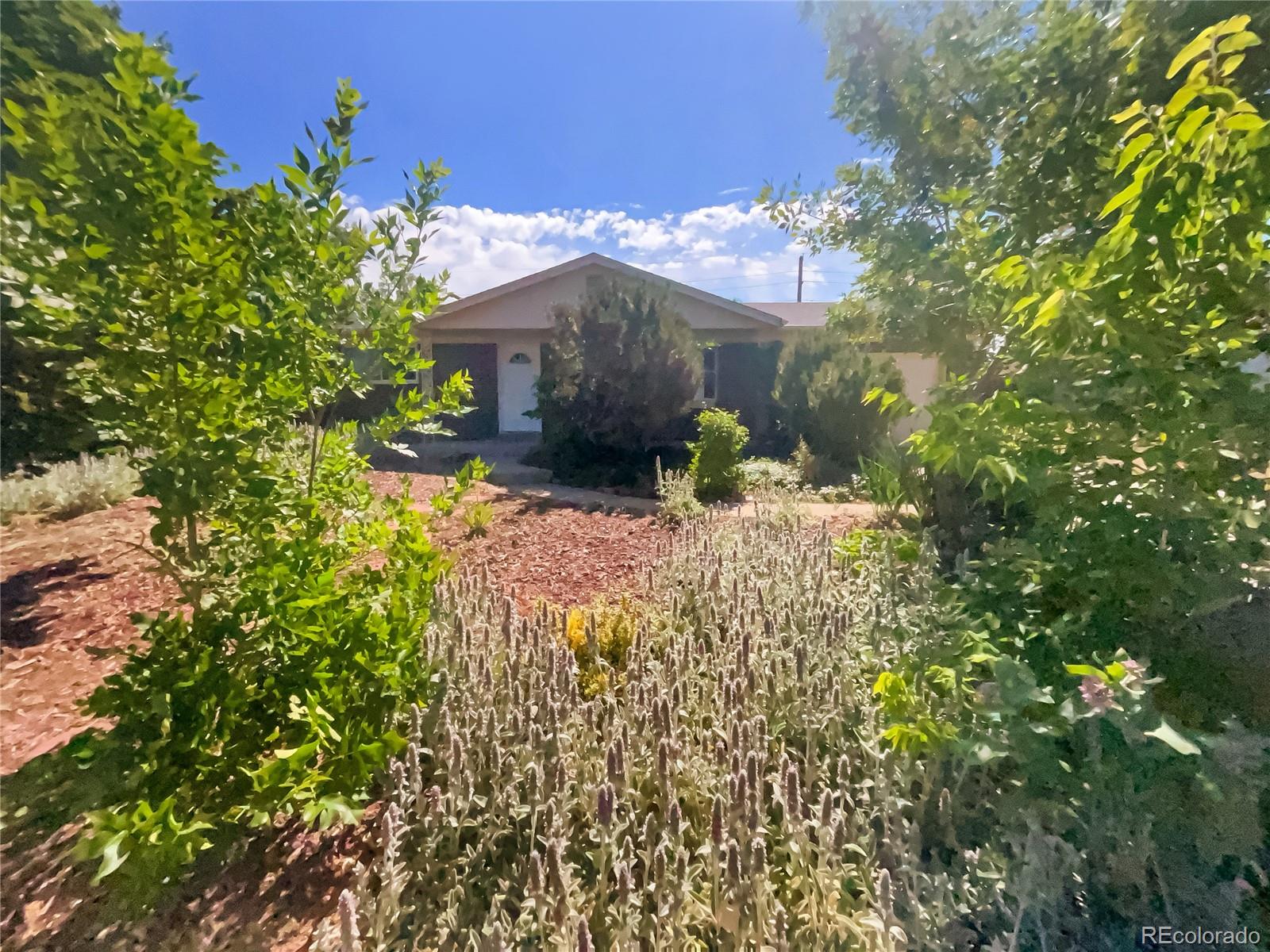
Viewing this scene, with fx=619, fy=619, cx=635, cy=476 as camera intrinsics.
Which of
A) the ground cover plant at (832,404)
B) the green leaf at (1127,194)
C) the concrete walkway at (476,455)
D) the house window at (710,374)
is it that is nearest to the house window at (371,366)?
the green leaf at (1127,194)

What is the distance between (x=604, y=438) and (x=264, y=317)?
7746 mm

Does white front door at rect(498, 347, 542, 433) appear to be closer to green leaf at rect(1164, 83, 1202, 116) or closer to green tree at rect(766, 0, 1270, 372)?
green tree at rect(766, 0, 1270, 372)

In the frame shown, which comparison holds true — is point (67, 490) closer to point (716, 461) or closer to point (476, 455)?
point (476, 455)

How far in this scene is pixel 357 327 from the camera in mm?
2768

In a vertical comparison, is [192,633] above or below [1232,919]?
above

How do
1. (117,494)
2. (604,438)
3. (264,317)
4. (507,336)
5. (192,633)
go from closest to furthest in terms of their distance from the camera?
(192,633)
(264,317)
(117,494)
(604,438)
(507,336)

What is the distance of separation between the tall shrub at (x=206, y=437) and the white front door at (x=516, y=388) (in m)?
13.9

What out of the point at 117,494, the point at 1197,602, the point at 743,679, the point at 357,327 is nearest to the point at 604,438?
the point at 117,494

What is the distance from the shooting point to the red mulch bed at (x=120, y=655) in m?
1.84

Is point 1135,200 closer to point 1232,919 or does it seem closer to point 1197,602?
point 1197,602
